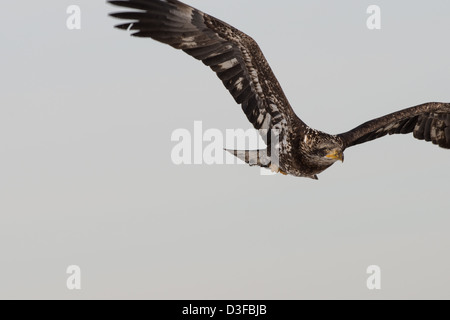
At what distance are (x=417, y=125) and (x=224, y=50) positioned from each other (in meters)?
4.06

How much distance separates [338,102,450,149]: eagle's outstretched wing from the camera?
40.0 feet

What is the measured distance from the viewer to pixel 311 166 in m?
11.8

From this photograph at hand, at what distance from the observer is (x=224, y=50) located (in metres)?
11.4

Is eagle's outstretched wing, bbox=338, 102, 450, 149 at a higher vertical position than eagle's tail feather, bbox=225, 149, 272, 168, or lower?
higher

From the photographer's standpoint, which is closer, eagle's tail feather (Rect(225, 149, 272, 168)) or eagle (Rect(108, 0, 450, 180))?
eagle (Rect(108, 0, 450, 180))

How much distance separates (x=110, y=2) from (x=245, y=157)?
117 inches

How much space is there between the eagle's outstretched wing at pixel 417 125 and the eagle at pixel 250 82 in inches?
1.1

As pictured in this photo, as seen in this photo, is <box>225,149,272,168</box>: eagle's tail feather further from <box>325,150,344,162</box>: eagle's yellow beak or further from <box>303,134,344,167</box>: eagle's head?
<box>325,150,344,162</box>: eagle's yellow beak

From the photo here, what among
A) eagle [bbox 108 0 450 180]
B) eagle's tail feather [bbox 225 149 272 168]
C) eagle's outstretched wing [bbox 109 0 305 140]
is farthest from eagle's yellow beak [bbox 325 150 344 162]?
eagle's tail feather [bbox 225 149 272 168]

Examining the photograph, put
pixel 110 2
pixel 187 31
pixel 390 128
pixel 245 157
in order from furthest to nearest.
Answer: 1. pixel 390 128
2. pixel 245 157
3. pixel 187 31
4. pixel 110 2

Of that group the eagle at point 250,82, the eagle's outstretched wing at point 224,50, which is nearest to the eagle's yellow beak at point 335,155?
the eagle at point 250,82

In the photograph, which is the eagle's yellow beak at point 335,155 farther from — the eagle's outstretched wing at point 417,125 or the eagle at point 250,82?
the eagle's outstretched wing at point 417,125

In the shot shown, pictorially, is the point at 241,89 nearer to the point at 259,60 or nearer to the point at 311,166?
the point at 259,60

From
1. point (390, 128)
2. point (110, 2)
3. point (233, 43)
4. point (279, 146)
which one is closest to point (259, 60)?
point (233, 43)
